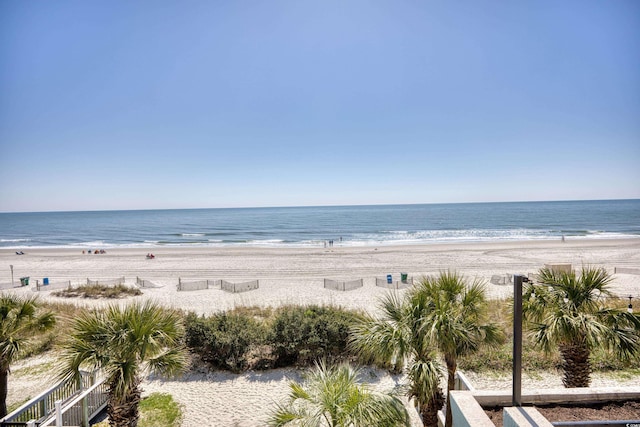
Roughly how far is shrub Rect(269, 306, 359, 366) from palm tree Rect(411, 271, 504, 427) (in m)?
4.76

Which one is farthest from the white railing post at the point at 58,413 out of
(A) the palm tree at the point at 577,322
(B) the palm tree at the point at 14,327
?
(A) the palm tree at the point at 577,322

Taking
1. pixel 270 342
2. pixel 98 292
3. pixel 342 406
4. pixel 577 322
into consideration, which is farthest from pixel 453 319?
pixel 98 292

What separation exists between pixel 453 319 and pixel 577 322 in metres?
2.88

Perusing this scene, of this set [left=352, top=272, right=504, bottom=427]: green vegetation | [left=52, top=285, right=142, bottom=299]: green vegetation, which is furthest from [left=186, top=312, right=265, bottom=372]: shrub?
[left=52, top=285, right=142, bottom=299]: green vegetation

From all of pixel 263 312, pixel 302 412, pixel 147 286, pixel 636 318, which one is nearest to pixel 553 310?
pixel 636 318

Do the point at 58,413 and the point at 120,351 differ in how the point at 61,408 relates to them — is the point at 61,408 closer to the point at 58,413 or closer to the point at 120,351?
the point at 58,413

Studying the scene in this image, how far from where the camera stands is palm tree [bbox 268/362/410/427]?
4371mm

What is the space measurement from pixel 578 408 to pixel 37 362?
16132 millimetres

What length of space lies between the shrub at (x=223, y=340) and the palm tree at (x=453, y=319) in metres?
6.75

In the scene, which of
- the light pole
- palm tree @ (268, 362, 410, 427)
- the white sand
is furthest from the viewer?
the white sand

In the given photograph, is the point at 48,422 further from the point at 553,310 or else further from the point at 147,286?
the point at 147,286

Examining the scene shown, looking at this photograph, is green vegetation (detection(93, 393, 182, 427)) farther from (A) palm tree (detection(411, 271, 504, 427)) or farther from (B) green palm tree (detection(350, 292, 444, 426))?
(A) palm tree (detection(411, 271, 504, 427))

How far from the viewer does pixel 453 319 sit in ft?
18.9

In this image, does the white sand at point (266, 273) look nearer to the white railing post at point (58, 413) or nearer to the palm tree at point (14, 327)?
the white railing post at point (58, 413)
